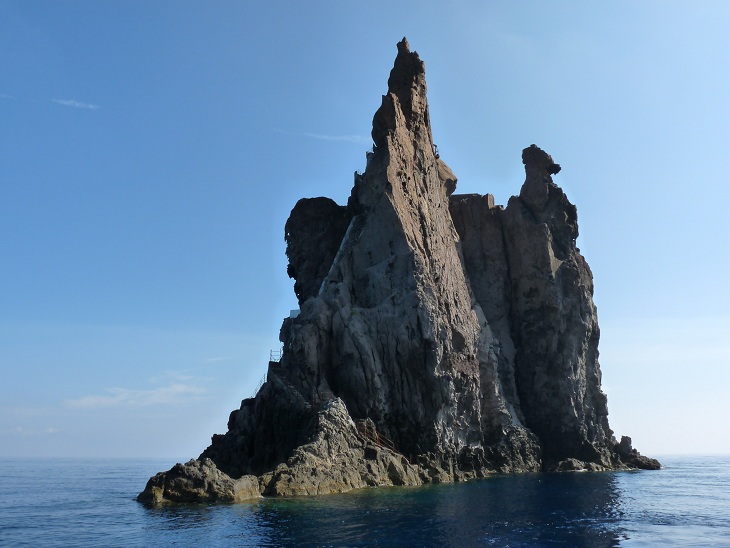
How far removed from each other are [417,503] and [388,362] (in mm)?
15339

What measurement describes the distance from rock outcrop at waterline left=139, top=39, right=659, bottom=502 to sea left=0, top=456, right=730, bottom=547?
4085 millimetres

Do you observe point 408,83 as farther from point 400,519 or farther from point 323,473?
point 400,519

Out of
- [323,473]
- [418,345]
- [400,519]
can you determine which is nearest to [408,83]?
[418,345]

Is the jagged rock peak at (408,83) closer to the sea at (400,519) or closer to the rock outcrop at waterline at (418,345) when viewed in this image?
the rock outcrop at waterline at (418,345)

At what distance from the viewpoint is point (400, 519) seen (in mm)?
33000

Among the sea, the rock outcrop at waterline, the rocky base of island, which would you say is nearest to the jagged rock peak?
the rock outcrop at waterline

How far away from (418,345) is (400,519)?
21.4 metres

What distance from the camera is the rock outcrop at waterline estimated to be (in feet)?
158

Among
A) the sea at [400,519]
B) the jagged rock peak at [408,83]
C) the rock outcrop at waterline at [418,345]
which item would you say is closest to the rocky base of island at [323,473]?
the rock outcrop at waterline at [418,345]

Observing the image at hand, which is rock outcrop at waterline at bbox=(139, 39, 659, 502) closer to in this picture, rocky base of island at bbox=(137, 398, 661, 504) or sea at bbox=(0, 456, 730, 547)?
rocky base of island at bbox=(137, 398, 661, 504)

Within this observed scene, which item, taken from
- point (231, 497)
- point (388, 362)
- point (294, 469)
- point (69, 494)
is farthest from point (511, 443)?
point (69, 494)

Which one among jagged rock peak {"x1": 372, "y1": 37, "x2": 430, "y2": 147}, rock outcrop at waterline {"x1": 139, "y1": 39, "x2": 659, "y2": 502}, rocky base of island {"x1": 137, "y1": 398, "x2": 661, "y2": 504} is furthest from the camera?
jagged rock peak {"x1": 372, "y1": 37, "x2": 430, "y2": 147}

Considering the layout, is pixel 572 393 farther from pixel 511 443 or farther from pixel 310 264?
pixel 310 264

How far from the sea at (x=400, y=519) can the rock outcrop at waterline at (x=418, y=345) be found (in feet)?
13.4
